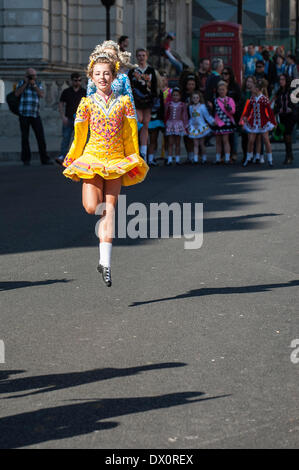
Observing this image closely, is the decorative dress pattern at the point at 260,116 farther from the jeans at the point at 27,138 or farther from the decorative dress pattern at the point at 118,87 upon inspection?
the decorative dress pattern at the point at 118,87

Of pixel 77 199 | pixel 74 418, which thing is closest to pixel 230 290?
pixel 74 418

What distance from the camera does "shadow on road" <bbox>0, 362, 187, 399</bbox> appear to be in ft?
17.3

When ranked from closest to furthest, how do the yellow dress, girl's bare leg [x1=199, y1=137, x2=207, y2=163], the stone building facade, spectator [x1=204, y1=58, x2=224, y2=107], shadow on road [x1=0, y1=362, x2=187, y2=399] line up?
1. shadow on road [x1=0, y1=362, x2=187, y2=399]
2. the yellow dress
3. girl's bare leg [x1=199, y1=137, x2=207, y2=163]
4. spectator [x1=204, y1=58, x2=224, y2=107]
5. the stone building facade

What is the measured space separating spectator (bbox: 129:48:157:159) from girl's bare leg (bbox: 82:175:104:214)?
34.9 feet

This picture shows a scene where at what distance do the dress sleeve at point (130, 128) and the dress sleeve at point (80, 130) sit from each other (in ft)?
0.98

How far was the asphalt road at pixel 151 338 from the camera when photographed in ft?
15.4

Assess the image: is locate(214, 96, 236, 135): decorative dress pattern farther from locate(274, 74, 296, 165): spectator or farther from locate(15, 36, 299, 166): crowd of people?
locate(274, 74, 296, 165): spectator

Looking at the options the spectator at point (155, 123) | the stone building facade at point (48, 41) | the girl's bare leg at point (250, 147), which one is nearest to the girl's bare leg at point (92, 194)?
the girl's bare leg at point (250, 147)

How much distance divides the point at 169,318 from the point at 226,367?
1.30 meters

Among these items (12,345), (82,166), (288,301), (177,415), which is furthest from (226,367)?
(82,166)

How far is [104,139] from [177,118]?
1204 centimetres

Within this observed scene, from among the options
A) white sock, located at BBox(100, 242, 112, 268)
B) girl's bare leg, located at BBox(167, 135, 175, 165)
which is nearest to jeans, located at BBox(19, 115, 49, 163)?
girl's bare leg, located at BBox(167, 135, 175, 165)

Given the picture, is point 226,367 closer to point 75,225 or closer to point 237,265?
point 237,265

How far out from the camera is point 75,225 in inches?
459
